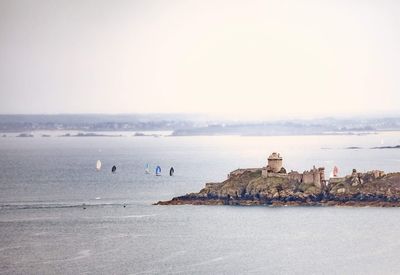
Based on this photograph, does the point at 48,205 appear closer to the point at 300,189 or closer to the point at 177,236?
the point at 300,189

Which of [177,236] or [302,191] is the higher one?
[302,191]

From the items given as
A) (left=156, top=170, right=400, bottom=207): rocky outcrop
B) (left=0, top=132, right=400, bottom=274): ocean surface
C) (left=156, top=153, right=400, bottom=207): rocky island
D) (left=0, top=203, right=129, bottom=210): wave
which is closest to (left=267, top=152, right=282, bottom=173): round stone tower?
(left=156, top=153, right=400, bottom=207): rocky island

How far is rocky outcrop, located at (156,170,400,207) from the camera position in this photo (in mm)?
88000

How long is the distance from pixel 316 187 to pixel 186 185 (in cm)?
2841

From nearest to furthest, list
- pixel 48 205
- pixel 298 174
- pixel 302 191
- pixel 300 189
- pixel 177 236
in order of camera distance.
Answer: pixel 177 236, pixel 302 191, pixel 300 189, pixel 298 174, pixel 48 205

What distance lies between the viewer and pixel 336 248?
7144 centimetres

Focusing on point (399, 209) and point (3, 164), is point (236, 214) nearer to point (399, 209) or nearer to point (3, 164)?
point (399, 209)

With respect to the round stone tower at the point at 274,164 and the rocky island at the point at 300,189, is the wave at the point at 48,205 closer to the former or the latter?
the rocky island at the point at 300,189

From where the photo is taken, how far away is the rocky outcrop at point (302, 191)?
289 feet

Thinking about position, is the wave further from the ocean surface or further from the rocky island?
the rocky island

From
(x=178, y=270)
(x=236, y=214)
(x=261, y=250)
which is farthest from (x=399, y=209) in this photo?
(x=178, y=270)

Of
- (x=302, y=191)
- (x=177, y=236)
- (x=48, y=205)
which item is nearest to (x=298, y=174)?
(x=302, y=191)

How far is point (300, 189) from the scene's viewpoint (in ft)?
296

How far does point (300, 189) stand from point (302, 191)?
1.17 feet
